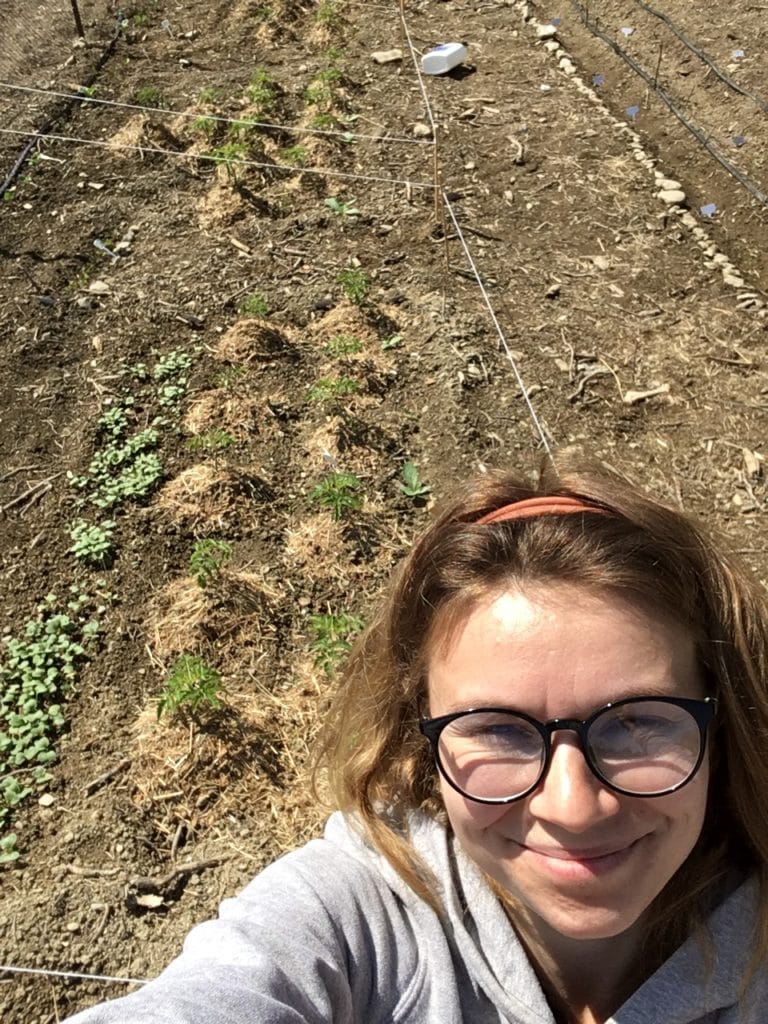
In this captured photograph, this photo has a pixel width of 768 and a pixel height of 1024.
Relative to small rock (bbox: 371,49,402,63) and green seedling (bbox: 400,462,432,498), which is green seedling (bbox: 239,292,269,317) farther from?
small rock (bbox: 371,49,402,63)

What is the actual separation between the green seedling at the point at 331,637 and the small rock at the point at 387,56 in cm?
601

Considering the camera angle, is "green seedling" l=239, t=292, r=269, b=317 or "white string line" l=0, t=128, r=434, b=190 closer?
"green seedling" l=239, t=292, r=269, b=317

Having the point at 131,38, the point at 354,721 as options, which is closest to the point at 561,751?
the point at 354,721

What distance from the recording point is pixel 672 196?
560 cm

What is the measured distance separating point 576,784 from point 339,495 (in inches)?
106

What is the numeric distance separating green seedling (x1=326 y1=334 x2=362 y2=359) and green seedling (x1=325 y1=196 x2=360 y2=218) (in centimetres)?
146

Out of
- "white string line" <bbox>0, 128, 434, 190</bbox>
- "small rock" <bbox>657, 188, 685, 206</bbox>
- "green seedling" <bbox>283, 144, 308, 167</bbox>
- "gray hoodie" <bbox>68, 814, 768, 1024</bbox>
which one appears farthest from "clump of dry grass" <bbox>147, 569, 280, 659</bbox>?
"small rock" <bbox>657, 188, 685, 206</bbox>

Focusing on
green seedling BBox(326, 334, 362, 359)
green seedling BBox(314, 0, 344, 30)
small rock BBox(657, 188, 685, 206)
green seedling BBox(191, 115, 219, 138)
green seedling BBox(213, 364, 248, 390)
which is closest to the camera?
green seedling BBox(213, 364, 248, 390)

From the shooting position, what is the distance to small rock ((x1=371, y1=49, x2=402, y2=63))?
759 cm

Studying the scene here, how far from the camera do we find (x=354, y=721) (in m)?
1.64

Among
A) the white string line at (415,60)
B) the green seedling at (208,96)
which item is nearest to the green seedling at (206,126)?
the green seedling at (208,96)

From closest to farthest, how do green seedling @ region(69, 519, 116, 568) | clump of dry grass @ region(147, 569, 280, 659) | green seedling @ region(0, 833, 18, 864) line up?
green seedling @ region(0, 833, 18, 864)
clump of dry grass @ region(147, 569, 280, 659)
green seedling @ region(69, 519, 116, 568)

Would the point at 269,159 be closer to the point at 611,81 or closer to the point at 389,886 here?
the point at 611,81

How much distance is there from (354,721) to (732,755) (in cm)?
67
